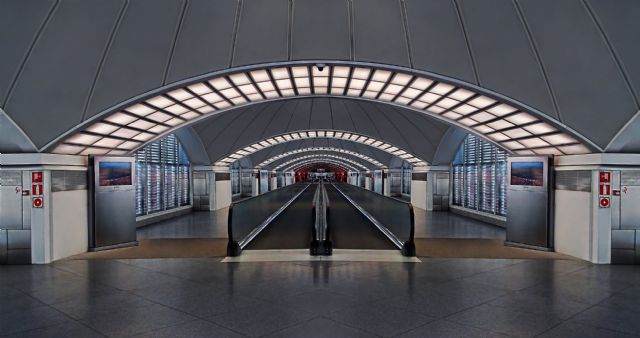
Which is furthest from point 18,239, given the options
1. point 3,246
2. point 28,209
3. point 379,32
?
point 379,32

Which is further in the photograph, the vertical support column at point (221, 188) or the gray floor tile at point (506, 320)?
the vertical support column at point (221, 188)

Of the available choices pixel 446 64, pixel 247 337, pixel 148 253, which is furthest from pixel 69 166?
pixel 446 64

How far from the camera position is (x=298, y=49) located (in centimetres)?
918

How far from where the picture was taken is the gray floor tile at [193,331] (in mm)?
4863

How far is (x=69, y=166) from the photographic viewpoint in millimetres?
10047

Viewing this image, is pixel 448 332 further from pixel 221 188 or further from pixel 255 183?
pixel 255 183

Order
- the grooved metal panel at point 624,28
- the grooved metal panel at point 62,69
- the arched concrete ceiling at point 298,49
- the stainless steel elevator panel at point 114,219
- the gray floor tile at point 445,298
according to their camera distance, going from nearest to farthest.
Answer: the gray floor tile at point 445,298 → the grooved metal panel at point 624,28 → the arched concrete ceiling at point 298,49 → the grooved metal panel at point 62,69 → the stainless steel elevator panel at point 114,219

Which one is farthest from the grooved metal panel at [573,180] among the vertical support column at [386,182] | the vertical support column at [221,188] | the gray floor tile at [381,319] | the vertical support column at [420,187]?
the vertical support column at [386,182]

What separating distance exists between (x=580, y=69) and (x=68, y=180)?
44.8 ft

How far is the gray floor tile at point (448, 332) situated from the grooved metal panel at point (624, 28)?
7222mm

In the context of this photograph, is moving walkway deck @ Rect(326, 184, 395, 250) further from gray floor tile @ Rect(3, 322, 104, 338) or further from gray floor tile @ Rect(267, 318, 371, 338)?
gray floor tile @ Rect(3, 322, 104, 338)

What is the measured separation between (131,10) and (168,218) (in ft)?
42.7

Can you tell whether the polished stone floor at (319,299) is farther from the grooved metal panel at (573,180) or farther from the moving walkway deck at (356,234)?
the moving walkway deck at (356,234)

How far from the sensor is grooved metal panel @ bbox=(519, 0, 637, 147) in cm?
811
